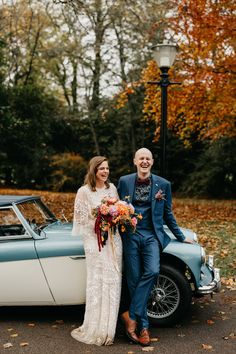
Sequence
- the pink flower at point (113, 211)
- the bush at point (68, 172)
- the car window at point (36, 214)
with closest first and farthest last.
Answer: the pink flower at point (113, 211) < the car window at point (36, 214) < the bush at point (68, 172)

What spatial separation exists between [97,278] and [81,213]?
2.33 feet

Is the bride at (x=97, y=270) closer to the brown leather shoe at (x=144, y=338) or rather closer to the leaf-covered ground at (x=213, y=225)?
the brown leather shoe at (x=144, y=338)

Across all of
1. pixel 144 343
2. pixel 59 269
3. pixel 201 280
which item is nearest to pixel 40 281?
pixel 59 269

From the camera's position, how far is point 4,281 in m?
5.31

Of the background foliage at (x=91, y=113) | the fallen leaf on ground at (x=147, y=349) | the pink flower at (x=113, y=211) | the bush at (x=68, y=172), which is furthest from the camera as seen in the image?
the bush at (x=68, y=172)

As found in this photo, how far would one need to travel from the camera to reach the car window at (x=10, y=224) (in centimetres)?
561

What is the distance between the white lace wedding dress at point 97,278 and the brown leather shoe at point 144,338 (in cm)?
29

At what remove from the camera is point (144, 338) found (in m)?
4.77

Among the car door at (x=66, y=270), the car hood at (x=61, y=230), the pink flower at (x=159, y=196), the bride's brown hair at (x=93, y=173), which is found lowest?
the car door at (x=66, y=270)

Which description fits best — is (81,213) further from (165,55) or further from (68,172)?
(68,172)

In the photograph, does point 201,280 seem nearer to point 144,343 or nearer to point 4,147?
point 144,343

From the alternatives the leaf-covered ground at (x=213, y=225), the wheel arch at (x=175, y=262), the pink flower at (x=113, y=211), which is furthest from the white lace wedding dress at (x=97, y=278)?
the leaf-covered ground at (x=213, y=225)

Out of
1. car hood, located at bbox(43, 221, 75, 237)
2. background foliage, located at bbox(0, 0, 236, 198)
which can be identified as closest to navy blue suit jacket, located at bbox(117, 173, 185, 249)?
car hood, located at bbox(43, 221, 75, 237)

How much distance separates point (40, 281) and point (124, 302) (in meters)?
1.01
